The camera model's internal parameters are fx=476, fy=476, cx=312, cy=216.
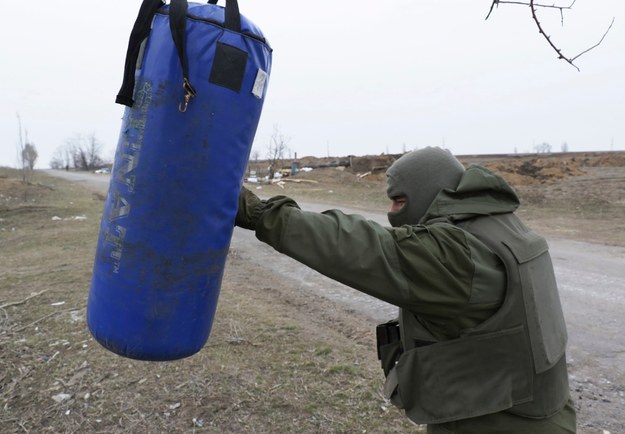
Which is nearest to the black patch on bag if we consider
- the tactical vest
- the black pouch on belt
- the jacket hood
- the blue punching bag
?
the blue punching bag

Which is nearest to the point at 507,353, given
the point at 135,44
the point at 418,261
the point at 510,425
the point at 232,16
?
the point at 510,425

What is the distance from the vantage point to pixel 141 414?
314 cm

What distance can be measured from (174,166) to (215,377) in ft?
7.56

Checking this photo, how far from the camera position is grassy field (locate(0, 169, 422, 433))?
307cm

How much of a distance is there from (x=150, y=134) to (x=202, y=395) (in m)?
2.23

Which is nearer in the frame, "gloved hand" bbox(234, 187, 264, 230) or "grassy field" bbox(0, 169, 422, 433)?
"gloved hand" bbox(234, 187, 264, 230)

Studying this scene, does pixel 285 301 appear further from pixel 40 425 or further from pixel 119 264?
pixel 119 264

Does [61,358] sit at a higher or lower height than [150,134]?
lower

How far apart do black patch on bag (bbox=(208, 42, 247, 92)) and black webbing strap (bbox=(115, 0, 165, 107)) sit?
303 millimetres

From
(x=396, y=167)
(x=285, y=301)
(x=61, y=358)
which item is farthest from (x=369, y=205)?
(x=396, y=167)

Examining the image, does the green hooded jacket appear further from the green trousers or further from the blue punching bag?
the blue punching bag

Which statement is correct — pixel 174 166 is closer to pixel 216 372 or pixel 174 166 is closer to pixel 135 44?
pixel 135 44

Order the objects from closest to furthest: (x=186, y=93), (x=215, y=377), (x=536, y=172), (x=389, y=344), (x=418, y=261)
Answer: (x=418, y=261) < (x=186, y=93) < (x=389, y=344) < (x=215, y=377) < (x=536, y=172)

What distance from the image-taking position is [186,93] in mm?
1655
